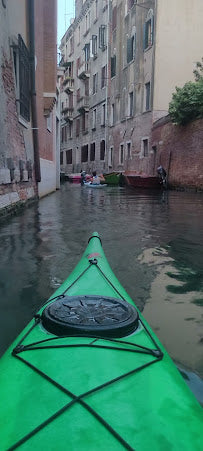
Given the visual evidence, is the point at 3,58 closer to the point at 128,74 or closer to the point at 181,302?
the point at 181,302

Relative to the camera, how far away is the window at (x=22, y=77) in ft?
25.4

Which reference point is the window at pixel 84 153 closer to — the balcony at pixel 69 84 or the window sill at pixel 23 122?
the balcony at pixel 69 84

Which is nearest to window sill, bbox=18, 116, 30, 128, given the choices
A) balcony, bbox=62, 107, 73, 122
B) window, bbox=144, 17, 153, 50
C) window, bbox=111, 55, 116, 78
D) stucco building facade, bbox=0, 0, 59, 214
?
stucco building facade, bbox=0, 0, 59, 214

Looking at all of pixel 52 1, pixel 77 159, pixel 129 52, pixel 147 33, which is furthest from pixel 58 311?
pixel 77 159

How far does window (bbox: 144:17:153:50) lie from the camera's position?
66.1 feet

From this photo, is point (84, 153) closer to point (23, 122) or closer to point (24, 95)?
point (24, 95)

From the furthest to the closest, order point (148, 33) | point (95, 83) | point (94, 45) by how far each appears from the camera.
Answer: point (95, 83) < point (94, 45) < point (148, 33)

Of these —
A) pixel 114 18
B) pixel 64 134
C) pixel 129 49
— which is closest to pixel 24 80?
pixel 129 49

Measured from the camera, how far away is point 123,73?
2489cm

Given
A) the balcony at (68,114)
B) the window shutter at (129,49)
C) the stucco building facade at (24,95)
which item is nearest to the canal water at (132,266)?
the stucco building facade at (24,95)

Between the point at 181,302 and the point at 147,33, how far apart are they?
67.7 feet

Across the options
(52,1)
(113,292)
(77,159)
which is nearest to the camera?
(113,292)

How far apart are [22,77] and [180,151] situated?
1084 cm

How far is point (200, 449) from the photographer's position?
43.1 inches
